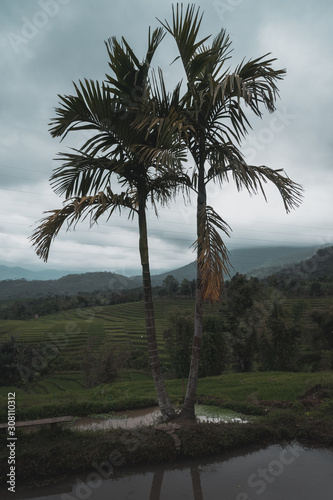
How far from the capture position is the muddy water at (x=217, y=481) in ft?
15.0

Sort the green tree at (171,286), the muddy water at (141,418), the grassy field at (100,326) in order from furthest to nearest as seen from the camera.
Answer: the green tree at (171,286)
the grassy field at (100,326)
the muddy water at (141,418)

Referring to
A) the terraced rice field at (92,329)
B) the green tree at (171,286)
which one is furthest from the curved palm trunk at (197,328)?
the green tree at (171,286)

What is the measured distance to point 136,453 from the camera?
18.2 feet

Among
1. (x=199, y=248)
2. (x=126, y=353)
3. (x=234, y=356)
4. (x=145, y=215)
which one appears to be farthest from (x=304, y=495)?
(x=126, y=353)

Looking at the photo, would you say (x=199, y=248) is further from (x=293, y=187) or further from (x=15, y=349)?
(x=15, y=349)

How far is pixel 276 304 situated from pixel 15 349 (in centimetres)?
2453

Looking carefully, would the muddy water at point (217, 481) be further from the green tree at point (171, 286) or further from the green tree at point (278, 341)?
the green tree at point (171, 286)

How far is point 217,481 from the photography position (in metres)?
4.92

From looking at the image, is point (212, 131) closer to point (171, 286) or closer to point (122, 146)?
point (122, 146)

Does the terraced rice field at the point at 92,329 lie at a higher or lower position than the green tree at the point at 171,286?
lower

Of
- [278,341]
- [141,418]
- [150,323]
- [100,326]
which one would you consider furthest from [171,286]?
[150,323]

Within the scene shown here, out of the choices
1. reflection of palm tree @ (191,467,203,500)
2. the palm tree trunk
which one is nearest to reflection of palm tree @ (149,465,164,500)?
reflection of palm tree @ (191,467,203,500)

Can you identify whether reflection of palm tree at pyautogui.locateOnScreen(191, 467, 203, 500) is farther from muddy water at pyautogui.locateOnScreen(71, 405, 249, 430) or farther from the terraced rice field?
the terraced rice field

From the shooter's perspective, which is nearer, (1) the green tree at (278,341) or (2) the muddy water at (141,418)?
(2) the muddy water at (141,418)
